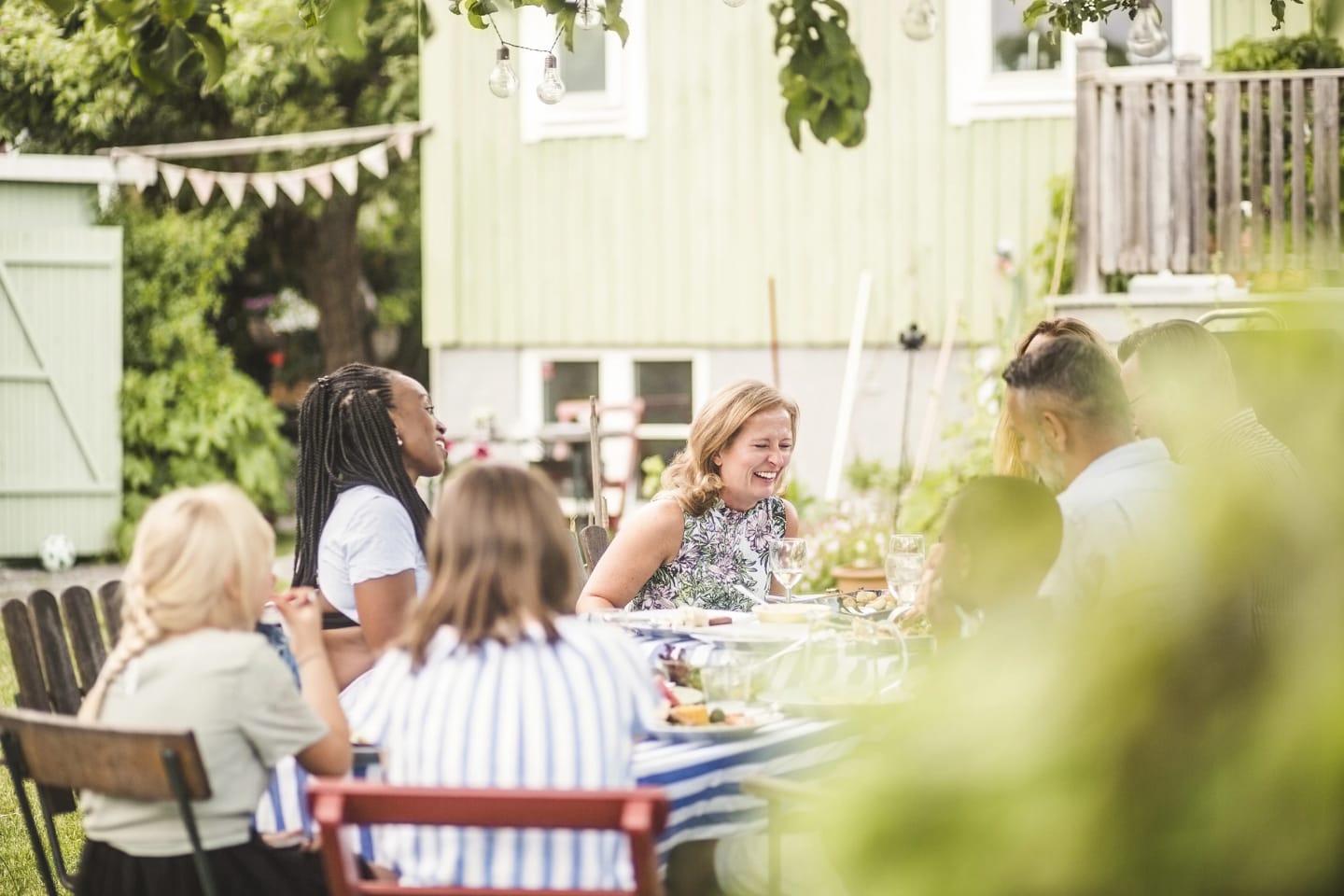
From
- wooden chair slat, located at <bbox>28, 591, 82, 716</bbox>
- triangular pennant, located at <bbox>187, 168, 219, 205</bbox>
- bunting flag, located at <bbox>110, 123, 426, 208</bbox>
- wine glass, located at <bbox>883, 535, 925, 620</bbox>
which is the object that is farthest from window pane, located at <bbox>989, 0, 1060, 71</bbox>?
wooden chair slat, located at <bbox>28, 591, 82, 716</bbox>

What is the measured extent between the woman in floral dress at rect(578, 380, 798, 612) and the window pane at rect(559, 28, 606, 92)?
7.82m

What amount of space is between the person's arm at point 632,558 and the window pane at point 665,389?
24.7 feet

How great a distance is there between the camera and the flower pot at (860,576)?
8.40 metres

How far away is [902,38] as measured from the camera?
11516mm

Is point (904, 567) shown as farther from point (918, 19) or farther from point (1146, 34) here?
point (1146, 34)

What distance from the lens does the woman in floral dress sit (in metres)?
4.75

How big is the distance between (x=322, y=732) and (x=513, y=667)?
0.44 meters

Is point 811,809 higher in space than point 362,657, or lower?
higher

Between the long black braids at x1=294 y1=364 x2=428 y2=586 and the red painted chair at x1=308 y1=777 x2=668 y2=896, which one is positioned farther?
the long black braids at x1=294 y1=364 x2=428 y2=586

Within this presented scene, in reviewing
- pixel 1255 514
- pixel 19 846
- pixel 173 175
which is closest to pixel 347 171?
pixel 173 175

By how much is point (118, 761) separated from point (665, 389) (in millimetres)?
9873

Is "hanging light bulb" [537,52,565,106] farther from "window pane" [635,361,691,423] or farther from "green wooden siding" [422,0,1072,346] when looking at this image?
"window pane" [635,361,691,423]

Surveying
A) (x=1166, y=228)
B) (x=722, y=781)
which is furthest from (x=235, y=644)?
(x=1166, y=228)

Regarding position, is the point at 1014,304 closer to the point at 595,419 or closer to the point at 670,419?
the point at 670,419
